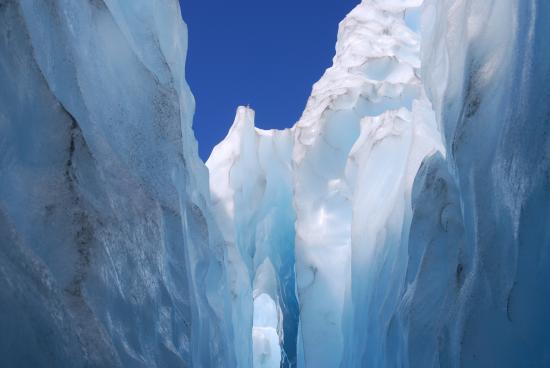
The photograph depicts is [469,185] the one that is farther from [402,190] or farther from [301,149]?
[301,149]

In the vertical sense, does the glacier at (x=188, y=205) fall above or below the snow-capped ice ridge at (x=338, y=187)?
below

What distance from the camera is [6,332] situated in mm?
1363

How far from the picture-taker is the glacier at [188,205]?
1.76 m

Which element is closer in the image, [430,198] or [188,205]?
[430,198]

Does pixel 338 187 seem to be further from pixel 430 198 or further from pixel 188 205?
pixel 430 198

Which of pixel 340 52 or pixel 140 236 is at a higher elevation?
pixel 340 52

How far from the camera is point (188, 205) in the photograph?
372 cm

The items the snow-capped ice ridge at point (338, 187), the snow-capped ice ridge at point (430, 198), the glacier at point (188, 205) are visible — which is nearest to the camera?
the glacier at point (188, 205)

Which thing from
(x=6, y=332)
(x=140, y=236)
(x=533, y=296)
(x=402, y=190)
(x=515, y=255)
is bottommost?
(x=6, y=332)

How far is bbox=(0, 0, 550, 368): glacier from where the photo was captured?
69.1 inches

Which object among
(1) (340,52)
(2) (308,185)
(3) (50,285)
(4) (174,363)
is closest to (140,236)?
(4) (174,363)

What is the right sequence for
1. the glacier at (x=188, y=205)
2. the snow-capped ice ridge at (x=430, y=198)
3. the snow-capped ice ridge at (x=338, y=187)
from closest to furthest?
1. the glacier at (x=188, y=205)
2. the snow-capped ice ridge at (x=430, y=198)
3. the snow-capped ice ridge at (x=338, y=187)

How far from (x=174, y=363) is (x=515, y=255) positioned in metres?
1.43

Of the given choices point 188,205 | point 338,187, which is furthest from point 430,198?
point 338,187
